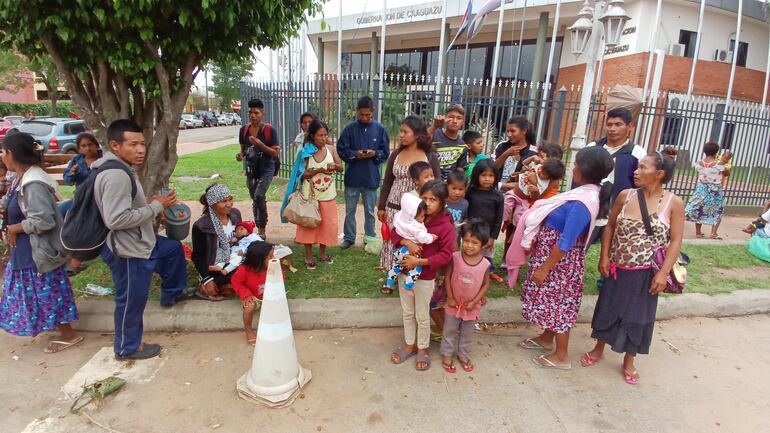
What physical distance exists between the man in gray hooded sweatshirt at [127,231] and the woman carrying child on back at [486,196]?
2.49 meters

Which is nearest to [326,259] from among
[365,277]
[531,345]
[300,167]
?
[365,277]

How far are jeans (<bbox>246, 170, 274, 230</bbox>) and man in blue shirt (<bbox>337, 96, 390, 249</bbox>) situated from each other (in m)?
1.08

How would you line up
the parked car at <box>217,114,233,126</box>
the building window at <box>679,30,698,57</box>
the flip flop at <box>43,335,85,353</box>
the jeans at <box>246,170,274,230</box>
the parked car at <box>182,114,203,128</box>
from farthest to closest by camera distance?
the parked car at <box>217,114,233,126</box>
the parked car at <box>182,114,203,128</box>
the building window at <box>679,30,698,57</box>
the jeans at <box>246,170,274,230</box>
the flip flop at <box>43,335,85,353</box>

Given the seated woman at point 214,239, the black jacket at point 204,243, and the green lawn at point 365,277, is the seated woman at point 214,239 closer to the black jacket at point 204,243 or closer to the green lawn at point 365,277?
the black jacket at point 204,243

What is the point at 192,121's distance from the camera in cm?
3753

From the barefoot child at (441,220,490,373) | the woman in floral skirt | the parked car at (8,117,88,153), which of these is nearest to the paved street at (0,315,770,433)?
the barefoot child at (441,220,490,373)

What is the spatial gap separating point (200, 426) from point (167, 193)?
159 centimetres

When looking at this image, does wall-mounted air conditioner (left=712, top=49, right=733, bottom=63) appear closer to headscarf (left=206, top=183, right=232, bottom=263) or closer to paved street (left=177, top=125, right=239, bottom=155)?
headscarf (left=206, top=183, right=232, bottom=263)

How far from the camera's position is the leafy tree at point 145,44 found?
2989 millimetres

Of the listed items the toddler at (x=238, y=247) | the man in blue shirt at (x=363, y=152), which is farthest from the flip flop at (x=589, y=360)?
the toddler at (x=238, y=247)

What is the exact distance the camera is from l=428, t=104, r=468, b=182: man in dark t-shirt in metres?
4.23

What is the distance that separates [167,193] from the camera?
10.1 ft

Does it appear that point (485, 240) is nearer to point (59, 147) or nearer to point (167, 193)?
point (167, 193)

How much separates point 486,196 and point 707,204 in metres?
5.40
